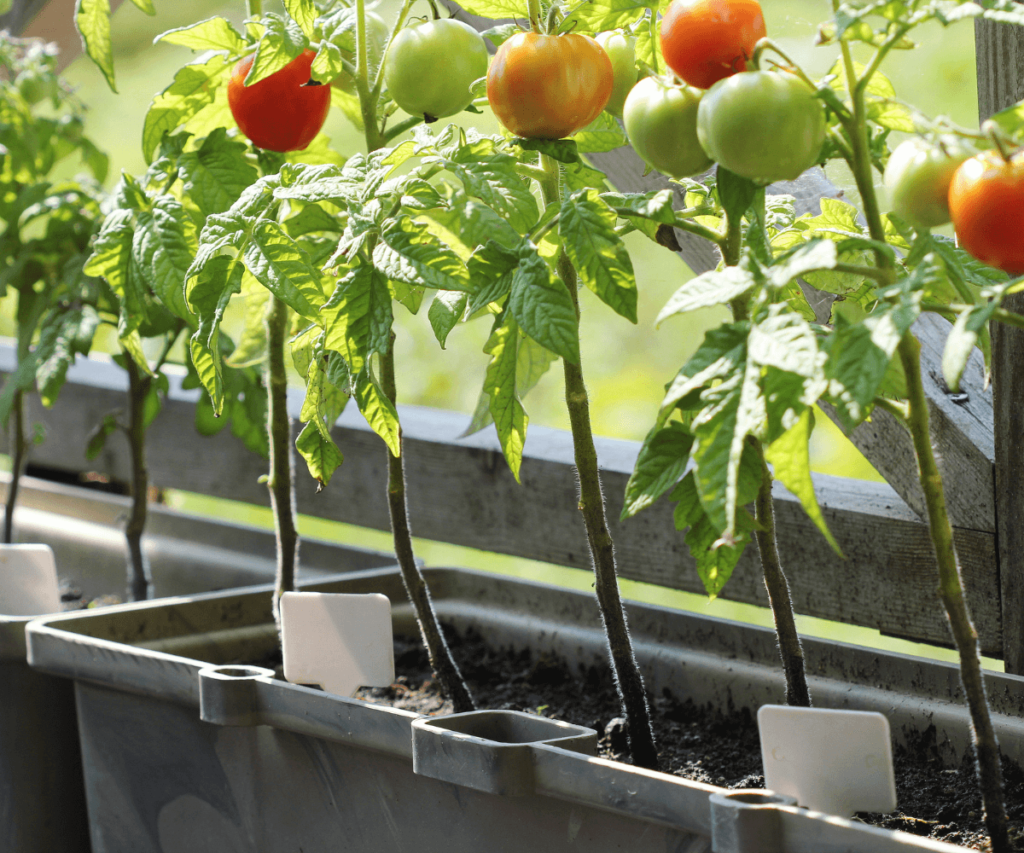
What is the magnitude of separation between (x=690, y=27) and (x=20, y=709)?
783mm

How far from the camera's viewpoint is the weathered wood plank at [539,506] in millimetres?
892

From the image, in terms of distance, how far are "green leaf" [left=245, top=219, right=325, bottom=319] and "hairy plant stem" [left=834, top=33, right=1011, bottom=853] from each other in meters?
0.29

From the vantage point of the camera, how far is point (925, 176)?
1.49 feet

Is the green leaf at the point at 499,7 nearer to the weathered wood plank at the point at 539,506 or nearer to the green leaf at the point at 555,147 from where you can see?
the green leaf at the point at 555,147

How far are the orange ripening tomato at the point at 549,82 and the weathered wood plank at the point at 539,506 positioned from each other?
1.52 ft

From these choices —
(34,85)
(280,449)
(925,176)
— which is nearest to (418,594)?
(280,449)

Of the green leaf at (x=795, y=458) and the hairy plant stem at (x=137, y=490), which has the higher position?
the green leaf at (x=795, y=458)

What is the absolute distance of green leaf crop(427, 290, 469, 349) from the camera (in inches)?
22.4

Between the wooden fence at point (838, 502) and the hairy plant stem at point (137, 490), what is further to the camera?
the hairy plant stem at point (137, 490)

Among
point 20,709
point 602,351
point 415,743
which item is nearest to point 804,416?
point 415,743

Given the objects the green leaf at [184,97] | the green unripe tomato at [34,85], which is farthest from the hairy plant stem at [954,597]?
the green unripe tomato at [34,85]

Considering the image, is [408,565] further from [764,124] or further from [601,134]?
[764,124]

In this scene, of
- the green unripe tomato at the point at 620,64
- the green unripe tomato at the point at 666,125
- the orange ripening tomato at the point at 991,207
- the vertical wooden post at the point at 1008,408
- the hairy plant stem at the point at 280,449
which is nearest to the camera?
the orange ripening tomato at the point at 991,207

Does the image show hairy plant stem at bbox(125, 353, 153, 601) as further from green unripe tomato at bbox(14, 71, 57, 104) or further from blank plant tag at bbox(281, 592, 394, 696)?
blank plant tag at bbox(281, 592, 394, 696)
